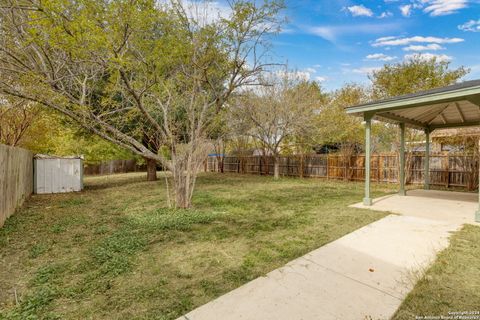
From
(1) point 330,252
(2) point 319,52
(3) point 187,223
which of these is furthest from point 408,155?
(3) point 187,223

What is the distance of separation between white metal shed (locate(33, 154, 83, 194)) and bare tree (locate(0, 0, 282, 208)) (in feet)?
13.5

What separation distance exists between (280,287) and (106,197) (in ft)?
24.3

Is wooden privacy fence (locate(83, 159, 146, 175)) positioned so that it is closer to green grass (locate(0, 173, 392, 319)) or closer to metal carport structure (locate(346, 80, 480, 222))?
green grass (locate(0, 173, 392, 319))

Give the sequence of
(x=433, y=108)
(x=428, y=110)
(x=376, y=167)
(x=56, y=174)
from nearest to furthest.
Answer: (x=433, y=108)
(x=428, y=110)
(x=56, y=174)
(x=376, y=167)

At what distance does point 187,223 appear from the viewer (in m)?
4.72

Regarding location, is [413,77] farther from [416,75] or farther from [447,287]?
[447,287]

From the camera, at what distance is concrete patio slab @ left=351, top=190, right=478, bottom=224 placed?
498 cm

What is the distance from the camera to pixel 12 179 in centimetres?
520

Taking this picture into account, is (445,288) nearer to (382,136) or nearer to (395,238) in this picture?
Answer: (395,238)

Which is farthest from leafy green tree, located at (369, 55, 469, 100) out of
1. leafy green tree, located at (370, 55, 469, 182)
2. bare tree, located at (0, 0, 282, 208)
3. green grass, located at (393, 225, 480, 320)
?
green grass, located at (393, 225, 480, 320)

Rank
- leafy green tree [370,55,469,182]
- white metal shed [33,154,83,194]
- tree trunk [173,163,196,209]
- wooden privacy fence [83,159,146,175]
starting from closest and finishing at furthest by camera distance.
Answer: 1. tree trunk [173,163,196,209]
2. white metal shed [33,154,83,194]
3. leafy green tree [370,55,469,182]
4. wooden privacy fence [83,159,146,175]

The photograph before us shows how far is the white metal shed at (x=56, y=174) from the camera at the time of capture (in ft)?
27.0

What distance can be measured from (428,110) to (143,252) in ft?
26.3

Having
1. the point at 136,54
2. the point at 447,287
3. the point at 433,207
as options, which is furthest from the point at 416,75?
the point at 136,54
